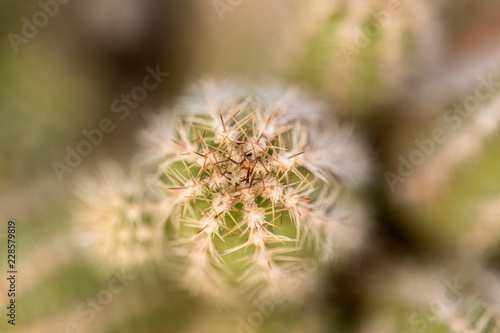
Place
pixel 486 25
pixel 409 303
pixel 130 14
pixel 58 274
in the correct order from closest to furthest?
pixel 409 303 < pixel 58 274 < pixel 486 25 < pixel 130 14

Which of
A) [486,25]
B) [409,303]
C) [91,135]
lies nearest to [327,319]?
[409,303]

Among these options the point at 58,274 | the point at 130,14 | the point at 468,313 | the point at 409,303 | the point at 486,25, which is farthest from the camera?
the point at 130,14

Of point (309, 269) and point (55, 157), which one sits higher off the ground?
point (55, 157)

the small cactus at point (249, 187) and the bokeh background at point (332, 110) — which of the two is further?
the bokeh background at point (332, 110)

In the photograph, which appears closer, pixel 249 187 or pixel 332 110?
pixel 249 187

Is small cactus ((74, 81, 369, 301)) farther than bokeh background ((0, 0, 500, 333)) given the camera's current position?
No

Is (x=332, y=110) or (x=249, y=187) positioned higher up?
(x=332, y=110)

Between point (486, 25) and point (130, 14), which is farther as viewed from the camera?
point (130, 14)

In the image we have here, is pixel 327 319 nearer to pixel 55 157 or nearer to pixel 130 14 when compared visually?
pixel 55 157
